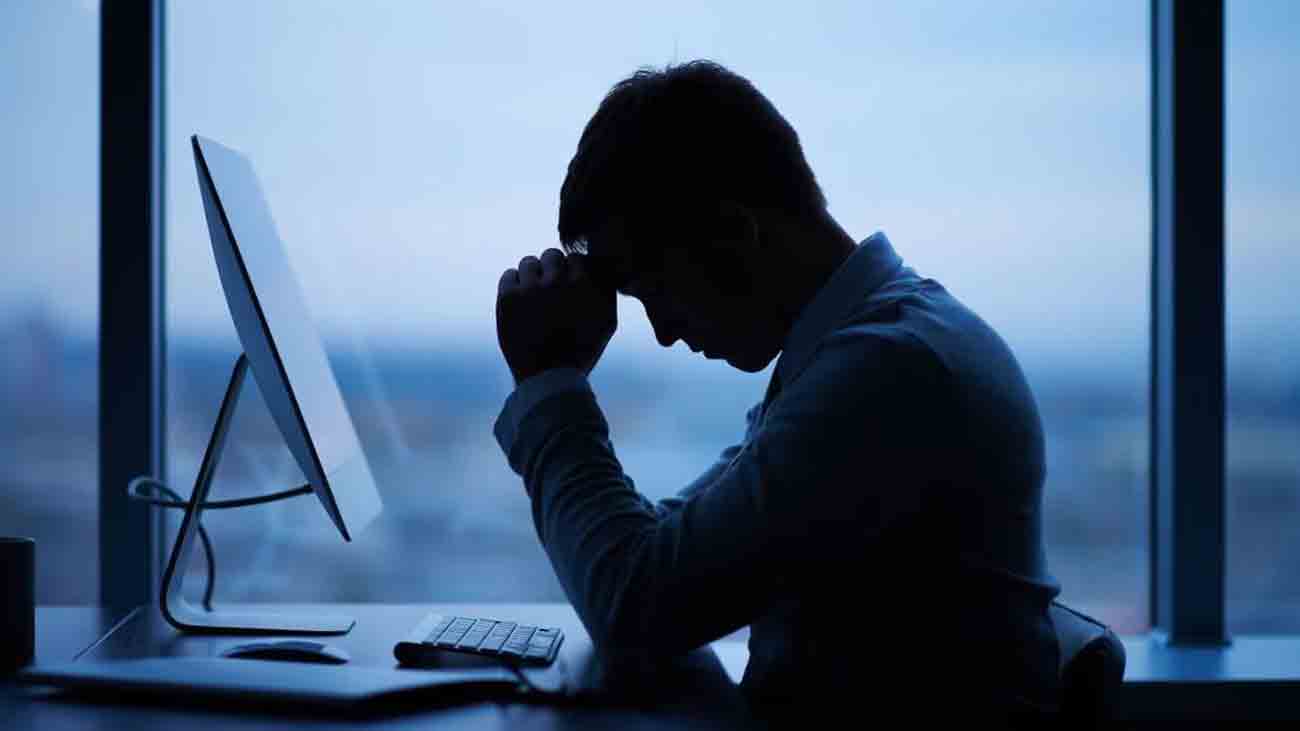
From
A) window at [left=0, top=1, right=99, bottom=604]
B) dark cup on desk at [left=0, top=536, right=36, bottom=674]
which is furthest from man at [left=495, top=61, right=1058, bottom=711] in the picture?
window at [left=0, top=1, right=99, bottom=604]

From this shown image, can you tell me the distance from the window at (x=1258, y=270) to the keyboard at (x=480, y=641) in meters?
1.58

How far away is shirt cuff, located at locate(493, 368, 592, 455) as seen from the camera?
1.13m

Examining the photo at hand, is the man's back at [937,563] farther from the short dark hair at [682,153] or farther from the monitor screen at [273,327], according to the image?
the monitor screen at [273,327]

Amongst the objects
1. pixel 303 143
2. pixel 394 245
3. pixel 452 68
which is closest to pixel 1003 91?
pixel 452 68

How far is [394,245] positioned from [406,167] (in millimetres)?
143

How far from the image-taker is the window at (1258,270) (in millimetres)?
2207

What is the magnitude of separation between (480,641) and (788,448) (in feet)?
1.34

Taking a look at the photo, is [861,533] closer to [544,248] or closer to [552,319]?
[552,319]

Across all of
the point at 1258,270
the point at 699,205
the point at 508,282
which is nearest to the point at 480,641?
the point at 508,282

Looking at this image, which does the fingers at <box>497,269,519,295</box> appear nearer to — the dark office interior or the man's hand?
the man's hand

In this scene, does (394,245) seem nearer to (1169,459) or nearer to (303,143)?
(303,143)

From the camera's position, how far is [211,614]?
1359 mm

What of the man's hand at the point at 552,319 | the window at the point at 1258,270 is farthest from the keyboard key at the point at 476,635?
the window at the point at 1258,270

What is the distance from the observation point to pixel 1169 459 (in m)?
2.20
